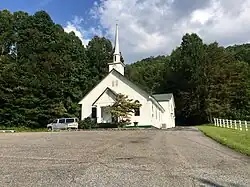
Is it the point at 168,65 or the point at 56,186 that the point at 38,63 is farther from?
the point at 56,186

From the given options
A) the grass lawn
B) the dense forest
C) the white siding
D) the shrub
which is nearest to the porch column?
the shrub

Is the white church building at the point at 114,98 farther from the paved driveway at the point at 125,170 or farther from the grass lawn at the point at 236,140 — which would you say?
the paved driveway at the point at 125,170

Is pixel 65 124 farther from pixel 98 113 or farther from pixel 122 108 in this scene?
pixel 122 108

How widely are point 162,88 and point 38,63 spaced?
29.6 m

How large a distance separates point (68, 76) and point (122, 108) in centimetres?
1757

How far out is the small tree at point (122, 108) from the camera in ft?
118

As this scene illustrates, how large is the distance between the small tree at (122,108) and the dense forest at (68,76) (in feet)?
36.7

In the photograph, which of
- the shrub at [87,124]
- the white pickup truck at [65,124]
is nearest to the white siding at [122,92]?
the white pickup truck at [65,124]

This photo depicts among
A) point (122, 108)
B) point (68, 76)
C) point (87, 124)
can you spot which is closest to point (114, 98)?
point (122, 108)

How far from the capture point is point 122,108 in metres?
36.3

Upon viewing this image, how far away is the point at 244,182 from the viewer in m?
6.05

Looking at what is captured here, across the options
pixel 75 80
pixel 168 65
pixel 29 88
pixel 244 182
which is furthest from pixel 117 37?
pixel 244 182

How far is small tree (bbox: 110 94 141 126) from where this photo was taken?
118 ft

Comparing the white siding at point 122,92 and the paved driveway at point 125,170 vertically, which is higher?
the white siding at point 122,92
